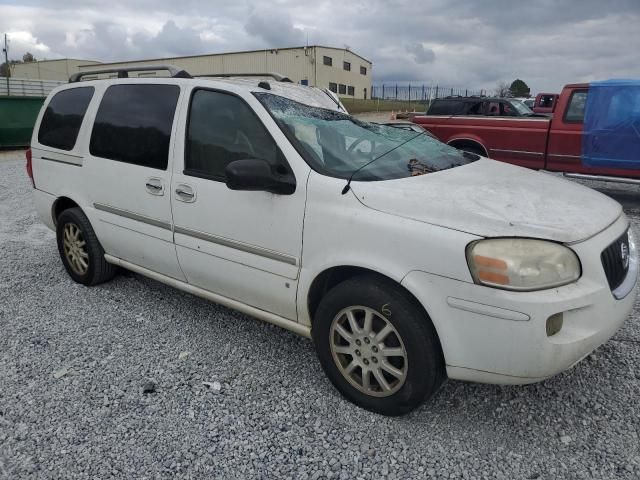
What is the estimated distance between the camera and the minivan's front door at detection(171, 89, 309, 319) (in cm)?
288

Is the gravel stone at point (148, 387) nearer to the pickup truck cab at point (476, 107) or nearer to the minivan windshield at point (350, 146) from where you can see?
the minivan windshield at point (350, 146)

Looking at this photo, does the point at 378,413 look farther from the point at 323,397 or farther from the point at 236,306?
the point at 236,306

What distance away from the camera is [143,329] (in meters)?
3.73

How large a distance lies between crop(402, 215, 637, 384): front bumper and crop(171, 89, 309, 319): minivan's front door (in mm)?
817

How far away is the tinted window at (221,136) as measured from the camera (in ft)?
9.91

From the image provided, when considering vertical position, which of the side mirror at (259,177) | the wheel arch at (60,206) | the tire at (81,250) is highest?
the side mirror at (259,177)

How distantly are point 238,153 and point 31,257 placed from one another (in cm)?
352

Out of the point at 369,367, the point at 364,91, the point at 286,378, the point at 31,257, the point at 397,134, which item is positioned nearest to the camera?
the point at 369,367

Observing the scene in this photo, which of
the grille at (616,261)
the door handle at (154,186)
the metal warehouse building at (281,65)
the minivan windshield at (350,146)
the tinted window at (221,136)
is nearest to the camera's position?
the grille at (616,261)

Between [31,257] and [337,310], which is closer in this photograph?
[337,310]

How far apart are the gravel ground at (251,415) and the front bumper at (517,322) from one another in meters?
0.42

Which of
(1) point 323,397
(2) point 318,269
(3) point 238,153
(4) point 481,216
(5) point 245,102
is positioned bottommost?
(1) point 323,397

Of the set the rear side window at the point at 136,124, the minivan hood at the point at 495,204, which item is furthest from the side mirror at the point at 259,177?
the rear side window at the point at 136,124

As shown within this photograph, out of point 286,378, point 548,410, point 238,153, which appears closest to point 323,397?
point 286,378
